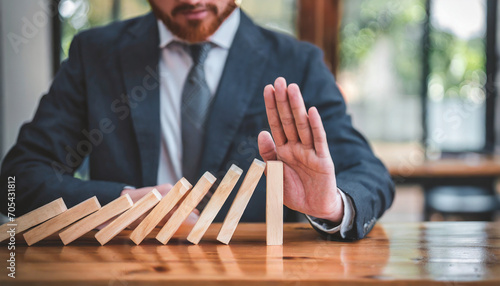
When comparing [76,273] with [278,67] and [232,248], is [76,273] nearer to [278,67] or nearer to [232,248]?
[232,248]

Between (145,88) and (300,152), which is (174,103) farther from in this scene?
(300,152)

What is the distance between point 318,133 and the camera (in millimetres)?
904

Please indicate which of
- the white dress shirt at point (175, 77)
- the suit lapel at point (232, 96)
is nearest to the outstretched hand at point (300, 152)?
the suit lapel at point (232, 96)

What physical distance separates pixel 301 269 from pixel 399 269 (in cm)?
17

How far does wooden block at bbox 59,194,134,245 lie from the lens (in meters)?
0.96

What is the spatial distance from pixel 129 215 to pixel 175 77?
30.1 inches

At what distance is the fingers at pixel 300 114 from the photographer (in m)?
0.90

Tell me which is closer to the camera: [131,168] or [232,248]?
[232,248]

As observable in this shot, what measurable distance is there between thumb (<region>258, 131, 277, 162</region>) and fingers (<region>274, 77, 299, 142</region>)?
7cm

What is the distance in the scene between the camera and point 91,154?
1630 mm

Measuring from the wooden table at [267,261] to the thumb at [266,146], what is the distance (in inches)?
7.4

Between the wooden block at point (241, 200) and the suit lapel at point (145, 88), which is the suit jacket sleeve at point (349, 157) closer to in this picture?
the wooden block at point (241, 200)

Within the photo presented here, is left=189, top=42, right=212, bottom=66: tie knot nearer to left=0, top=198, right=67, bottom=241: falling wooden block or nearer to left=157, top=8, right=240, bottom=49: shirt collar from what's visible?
left=157, top=8, right=240, bottom=49: shirt collar

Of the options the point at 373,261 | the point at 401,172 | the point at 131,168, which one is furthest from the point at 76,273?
the point at 401,172
